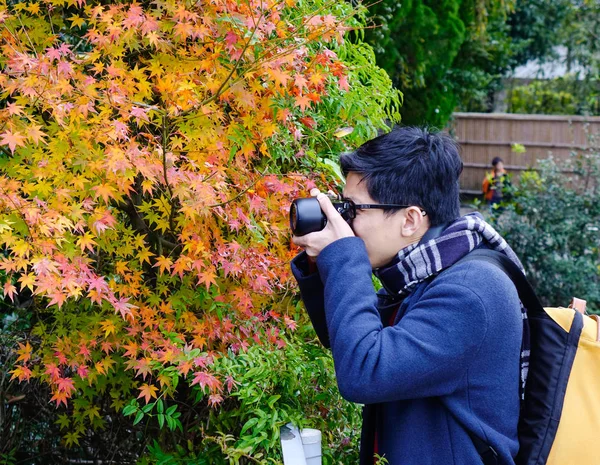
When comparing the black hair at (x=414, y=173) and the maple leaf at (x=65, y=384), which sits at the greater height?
the black hair at (x=414, y=173)

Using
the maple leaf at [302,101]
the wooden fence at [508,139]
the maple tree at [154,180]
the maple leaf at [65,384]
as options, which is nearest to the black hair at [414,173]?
the maple tree at [154,180]

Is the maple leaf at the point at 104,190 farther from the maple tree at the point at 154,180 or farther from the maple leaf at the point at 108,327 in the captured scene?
the maple leaf at the point at 108,327

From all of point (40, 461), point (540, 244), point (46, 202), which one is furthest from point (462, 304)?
point (540, 244)

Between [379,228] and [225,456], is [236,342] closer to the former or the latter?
[225,456]

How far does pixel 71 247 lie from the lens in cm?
205

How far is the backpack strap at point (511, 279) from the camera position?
1581mm

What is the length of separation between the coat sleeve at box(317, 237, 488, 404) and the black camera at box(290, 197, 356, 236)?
216 millimetres

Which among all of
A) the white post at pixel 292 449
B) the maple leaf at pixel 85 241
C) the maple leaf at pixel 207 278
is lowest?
the white post at pixel 292 449

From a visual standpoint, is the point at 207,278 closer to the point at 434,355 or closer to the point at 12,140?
the point at 12,140

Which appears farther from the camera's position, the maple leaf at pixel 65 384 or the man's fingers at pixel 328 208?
the maple leaf at pixel 65 384

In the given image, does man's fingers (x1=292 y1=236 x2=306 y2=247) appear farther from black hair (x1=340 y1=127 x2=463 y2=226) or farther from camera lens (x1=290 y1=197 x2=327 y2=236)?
black hair (x1=340 y1=127 x2=463 y2=226)

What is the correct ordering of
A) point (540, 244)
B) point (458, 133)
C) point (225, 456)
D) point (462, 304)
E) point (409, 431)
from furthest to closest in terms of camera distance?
point (458, 133)
point (540, 244)
point (225, 456)
point (409, 431)
point (462, 304)

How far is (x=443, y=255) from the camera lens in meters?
1.64

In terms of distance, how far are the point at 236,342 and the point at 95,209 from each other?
590 mm
